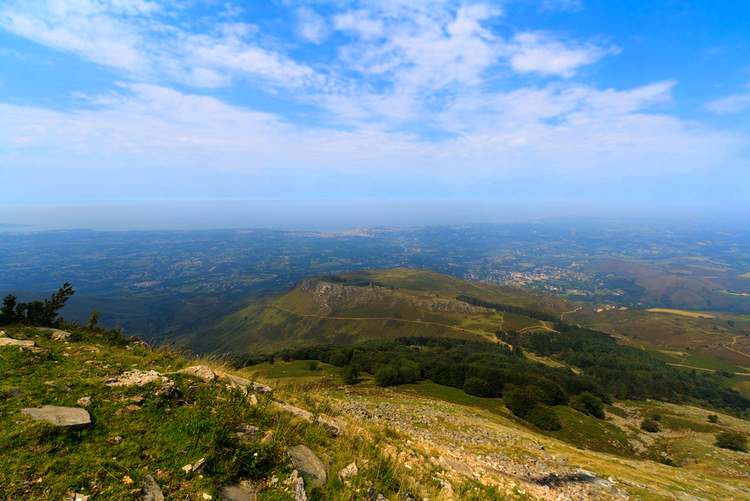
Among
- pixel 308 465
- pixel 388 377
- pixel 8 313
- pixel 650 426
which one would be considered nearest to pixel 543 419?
pixel 650 426

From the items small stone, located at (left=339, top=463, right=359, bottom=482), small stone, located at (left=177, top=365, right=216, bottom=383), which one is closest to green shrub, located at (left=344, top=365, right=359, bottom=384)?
small stone, located at (left=177, top=365, right=216, bottom=383)

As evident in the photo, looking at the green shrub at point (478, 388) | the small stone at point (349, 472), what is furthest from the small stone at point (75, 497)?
the green shrub at point (478, 388)

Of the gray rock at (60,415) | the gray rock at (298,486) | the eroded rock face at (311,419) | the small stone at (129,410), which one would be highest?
the gray rock at (60,415)

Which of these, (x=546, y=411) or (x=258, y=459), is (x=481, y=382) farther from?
(x=258, y=459)

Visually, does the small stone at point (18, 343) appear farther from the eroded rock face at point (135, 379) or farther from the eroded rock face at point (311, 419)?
the eroded rock face at point (311, 419)

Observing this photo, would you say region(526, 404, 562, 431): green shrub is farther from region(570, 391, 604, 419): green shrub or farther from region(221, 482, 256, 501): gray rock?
region(221, 482, 256, 501): gray rock

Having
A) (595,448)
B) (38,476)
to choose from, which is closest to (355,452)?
(38,476)
